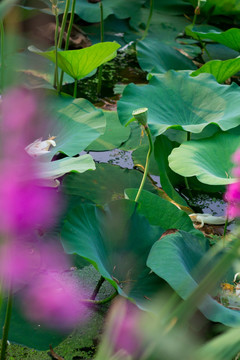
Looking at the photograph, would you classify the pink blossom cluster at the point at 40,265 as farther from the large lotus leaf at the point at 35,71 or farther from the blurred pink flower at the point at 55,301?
the large lotus leaf at the point at 35,71

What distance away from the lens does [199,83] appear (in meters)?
1.63

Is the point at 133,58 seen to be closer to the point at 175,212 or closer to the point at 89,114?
the point at 89,114

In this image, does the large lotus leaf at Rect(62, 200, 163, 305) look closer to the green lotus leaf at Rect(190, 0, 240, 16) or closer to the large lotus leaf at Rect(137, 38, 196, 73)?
the large lotus leaf at Rect(137, 38, 196, 73)

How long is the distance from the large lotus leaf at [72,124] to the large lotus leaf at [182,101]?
3.7 inches

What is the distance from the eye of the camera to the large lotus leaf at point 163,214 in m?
1.22

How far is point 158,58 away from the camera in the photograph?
222 centimetres

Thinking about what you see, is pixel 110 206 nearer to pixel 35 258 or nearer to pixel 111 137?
pixel 35 258

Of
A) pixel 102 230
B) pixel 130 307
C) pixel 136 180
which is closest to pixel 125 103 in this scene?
pixel 136 180

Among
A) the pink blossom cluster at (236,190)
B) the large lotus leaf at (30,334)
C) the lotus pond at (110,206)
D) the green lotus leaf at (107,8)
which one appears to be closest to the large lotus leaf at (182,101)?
the lotus pond at (110,206)

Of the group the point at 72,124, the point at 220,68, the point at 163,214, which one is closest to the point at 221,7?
the point at 220,68

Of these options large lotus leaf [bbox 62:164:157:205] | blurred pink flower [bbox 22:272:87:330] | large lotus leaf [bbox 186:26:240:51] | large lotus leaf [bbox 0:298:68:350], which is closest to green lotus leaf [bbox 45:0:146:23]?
large lotus leaf [bbox 186:26:240:51]

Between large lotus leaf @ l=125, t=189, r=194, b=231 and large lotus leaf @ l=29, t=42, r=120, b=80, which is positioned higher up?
large lotus leaf @ l=29, t=42, r=120, b=80

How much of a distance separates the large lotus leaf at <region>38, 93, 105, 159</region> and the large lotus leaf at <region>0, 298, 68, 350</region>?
0.47 m

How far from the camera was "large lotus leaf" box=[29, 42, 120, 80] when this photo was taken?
1557 mm
